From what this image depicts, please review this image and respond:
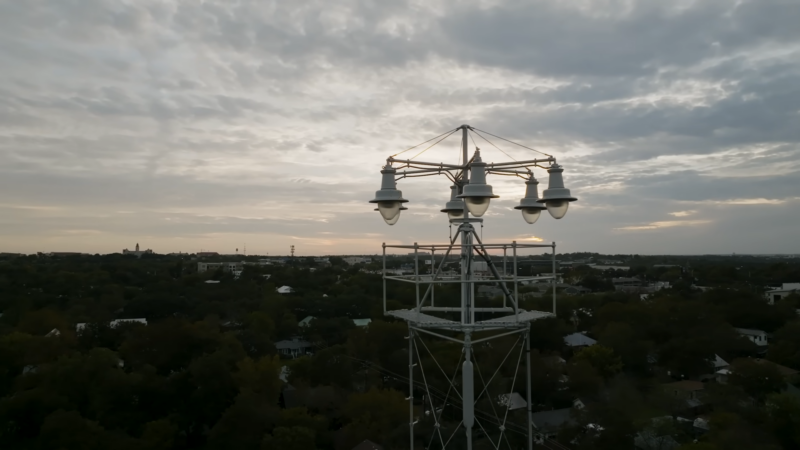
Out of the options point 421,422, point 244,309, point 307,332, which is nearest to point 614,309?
point 307,332

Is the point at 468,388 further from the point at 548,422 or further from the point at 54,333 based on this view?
the point at 54,333

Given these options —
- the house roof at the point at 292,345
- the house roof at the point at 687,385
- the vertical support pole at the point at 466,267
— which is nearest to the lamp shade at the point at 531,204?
the vertical support pole at the point at 466,267

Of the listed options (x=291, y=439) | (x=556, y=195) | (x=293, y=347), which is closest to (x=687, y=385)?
(x=291, y=439)

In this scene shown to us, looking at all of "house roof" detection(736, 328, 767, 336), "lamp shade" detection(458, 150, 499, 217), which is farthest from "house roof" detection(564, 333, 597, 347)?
"lamp shade" detection(458, 150, 499, 217)

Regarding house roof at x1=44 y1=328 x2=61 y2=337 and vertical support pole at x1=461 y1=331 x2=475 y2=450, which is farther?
house roof at x1=44 y1=328 x2=61 y2=337

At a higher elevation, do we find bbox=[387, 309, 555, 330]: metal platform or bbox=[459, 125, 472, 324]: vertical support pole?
bbox=[459, 125, 472, 324]: vertical support pole

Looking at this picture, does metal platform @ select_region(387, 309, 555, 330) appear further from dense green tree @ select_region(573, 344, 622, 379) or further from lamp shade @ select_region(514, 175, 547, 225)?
dense green tree @ select_region(573, 344, 622, 379)

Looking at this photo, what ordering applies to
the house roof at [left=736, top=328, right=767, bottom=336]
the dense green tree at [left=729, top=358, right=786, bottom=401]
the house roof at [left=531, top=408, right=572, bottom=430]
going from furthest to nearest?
Result: 1. the house roof at [left=736, top=328, right=767, bottom=336]
2. the dense green tree at [left=729, top=358, right=786, bottom=401]
3. the house roof at [left=531, top=408, right=572, bottom=430]
